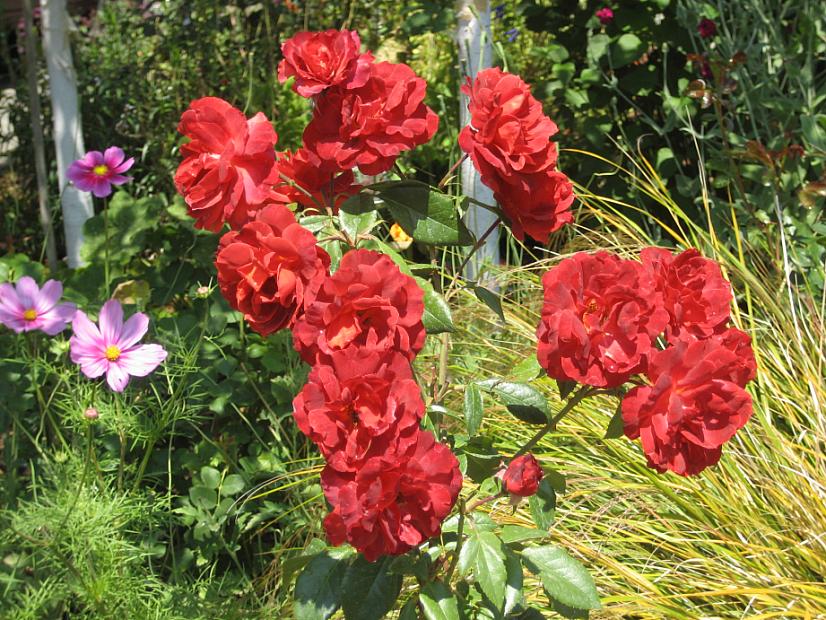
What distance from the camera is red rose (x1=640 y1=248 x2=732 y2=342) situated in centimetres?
120

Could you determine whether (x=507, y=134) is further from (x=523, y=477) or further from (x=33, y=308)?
(x=33, y=308)

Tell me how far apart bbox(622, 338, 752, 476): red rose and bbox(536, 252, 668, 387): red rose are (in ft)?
0.12

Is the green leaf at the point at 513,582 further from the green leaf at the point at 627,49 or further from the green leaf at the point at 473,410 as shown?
the green leaf at the point at 627,49

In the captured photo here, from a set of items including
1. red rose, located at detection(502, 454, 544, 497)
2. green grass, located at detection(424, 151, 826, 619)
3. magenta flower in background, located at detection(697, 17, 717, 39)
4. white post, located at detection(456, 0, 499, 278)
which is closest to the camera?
red rose, located at detection(502, 454, 544, 497)

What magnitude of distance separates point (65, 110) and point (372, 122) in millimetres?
2520

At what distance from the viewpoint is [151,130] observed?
4.21m

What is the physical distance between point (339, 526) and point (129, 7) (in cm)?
421

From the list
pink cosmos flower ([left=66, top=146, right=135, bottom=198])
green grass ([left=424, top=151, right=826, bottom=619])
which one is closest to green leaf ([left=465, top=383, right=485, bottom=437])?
green grass ([left=424, top=151, right=826, bottom=619])

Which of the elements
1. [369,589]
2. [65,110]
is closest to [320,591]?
[369,589]

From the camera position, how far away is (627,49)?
3.56 metres

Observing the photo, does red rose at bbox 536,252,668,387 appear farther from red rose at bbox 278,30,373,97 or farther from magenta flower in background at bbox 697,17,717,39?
magenta flower in background at bbox 697,17,717,39

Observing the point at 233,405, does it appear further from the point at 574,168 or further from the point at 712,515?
the point at 574,168

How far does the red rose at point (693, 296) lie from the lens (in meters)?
1.20

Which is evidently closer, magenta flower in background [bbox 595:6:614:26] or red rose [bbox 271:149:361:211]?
red rose [bbox 271:149:361:211]
